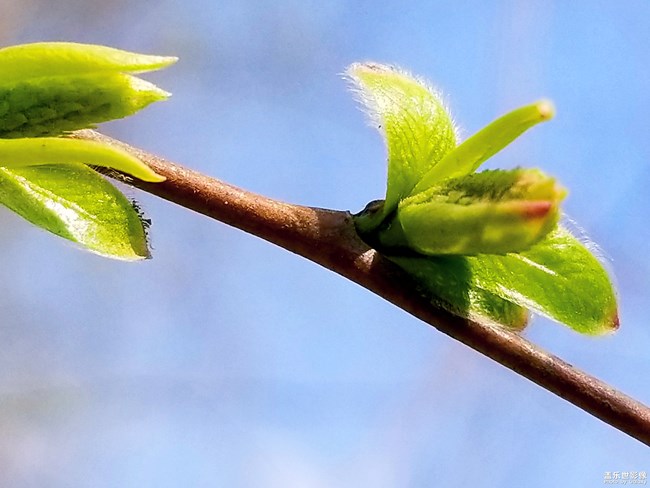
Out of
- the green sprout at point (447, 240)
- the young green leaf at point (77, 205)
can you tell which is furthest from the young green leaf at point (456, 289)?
the young green leaf at point (77, 205)

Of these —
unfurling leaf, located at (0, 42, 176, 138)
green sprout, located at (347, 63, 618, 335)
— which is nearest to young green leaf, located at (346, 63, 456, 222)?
green sprout, located at (347, 63, 618, 335)

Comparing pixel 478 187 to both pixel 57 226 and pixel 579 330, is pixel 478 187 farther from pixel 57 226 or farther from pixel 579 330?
pixel 57 226

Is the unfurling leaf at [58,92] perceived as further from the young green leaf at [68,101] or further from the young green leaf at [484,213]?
the young green leaf at [484,213]

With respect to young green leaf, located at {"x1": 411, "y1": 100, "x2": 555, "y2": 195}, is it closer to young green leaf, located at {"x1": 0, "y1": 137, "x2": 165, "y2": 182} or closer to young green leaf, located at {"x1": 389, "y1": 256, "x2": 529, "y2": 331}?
young green leaf, located at {"x1": 389, "y1": 256, "x2": 529, "y2": 331}

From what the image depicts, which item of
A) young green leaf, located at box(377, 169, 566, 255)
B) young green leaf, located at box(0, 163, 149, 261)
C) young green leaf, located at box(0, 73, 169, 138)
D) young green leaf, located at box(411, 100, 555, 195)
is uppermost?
young green leaf, located at box(411, 100, 555, 195)

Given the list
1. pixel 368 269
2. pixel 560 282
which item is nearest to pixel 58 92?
pixel 368 269

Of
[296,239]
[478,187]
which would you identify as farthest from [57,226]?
[478,187]
